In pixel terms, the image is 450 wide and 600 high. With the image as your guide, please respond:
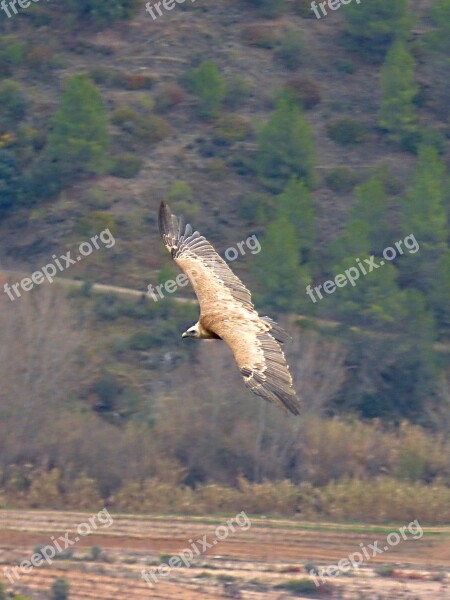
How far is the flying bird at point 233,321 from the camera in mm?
16609

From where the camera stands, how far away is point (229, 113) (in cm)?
6334

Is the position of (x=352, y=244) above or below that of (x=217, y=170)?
below

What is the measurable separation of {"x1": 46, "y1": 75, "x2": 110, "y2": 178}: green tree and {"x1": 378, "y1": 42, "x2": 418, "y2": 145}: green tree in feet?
44.5

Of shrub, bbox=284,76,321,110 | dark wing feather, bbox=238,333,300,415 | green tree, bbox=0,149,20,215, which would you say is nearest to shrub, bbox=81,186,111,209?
green tree, bbox=0,149,20,215

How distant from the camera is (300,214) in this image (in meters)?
52.6

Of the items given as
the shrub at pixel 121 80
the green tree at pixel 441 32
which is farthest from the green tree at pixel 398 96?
the shrub at pixel 121 80

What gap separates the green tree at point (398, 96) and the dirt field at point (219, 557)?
26.3m

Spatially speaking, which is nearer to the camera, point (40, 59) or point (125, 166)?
point (125, 166)

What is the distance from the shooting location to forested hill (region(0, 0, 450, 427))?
160 ft

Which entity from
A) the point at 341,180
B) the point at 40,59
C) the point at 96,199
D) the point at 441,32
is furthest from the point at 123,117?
the point at 441,32

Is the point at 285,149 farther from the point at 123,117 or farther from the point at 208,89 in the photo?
the point at 123,117

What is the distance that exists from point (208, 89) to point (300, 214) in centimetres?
1222

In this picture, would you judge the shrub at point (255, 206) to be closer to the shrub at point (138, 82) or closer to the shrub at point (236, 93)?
the shrub at point (236, 93)

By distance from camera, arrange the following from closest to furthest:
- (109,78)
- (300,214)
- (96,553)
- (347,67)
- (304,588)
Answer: (304,588)
(96,553)
(300,214)
(109,78)
(347,67)
